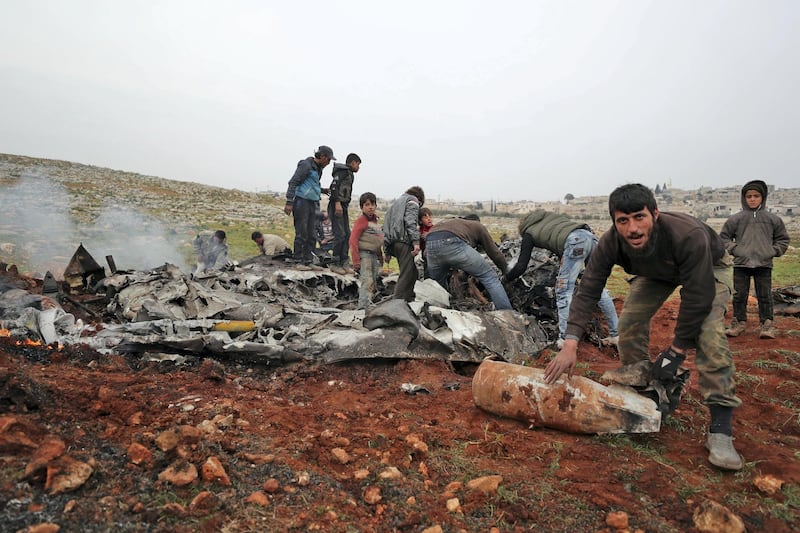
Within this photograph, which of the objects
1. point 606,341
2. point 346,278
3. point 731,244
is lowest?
point 606,341

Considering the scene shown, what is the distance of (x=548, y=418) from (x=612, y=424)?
1.16 ft

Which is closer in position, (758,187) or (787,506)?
(787,506)

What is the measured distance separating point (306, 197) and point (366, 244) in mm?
2215

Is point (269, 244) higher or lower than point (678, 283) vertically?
lower

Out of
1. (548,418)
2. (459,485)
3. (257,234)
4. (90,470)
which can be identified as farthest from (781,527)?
(257,234)

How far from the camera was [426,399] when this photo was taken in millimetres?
3268

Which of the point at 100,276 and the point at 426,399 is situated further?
the point at 100,276

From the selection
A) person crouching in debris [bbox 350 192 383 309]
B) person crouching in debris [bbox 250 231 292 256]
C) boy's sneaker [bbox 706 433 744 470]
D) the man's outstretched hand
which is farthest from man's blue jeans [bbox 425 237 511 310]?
person crouching in debris [bbox 250 231 292 256]

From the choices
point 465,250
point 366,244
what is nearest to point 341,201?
point 366,244

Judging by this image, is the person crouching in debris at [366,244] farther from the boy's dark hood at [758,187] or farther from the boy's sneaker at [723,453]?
the boy's dark hood at [758,187]

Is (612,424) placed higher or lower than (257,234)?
lower

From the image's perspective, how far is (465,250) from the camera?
5070mm

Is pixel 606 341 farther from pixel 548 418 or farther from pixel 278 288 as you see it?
pixel 278 288

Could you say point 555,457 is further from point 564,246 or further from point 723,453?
point 564,246
